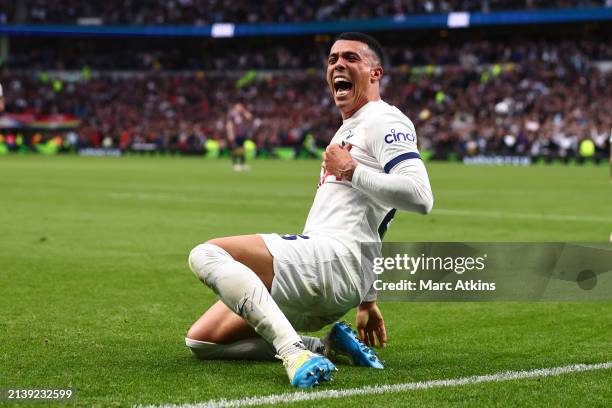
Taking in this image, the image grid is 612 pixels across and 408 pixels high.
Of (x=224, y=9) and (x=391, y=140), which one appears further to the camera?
(x=224, y=9)

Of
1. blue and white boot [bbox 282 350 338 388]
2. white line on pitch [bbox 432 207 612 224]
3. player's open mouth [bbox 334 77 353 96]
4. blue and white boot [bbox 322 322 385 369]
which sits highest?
player's open mouth [bbox 334 77 353 96]

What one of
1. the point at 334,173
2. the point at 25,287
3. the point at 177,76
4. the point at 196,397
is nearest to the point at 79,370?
the point at 196,397

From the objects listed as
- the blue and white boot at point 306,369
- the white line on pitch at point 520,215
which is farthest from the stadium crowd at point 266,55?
the blue and white boot at point 306,369

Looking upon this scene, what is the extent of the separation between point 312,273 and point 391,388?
0.78 meters

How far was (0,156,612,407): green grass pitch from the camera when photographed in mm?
4879

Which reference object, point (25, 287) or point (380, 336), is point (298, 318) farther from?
point (25, 287)

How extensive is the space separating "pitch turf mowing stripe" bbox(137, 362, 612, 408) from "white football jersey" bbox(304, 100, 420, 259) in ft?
2.71

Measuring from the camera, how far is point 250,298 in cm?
507

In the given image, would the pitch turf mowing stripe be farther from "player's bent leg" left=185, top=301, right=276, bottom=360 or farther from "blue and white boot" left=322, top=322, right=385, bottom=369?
"player's bent leg" left=185, top=301, right=276, bottom=360

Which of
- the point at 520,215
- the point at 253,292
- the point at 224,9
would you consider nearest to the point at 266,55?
the point at 224,9

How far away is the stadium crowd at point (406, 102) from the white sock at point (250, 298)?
38.0 metres

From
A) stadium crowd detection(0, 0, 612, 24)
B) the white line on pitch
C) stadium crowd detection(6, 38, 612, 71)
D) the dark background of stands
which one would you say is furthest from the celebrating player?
stadium crowd detection(0, 0, 612, 24)

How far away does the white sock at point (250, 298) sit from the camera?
5.04m

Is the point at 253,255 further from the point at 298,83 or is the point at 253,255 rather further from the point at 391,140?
the point at 298,83
